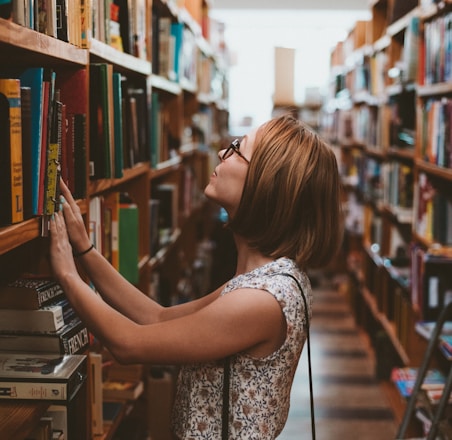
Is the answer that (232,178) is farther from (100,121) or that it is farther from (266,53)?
(266,53)

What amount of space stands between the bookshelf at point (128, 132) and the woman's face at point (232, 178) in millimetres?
335

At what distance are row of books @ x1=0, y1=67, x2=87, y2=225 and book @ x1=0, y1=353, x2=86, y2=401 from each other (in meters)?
0.32

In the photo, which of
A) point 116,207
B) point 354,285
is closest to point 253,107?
point 354,285

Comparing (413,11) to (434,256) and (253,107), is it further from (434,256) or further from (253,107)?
(253,107)

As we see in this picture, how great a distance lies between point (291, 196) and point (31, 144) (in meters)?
0.53

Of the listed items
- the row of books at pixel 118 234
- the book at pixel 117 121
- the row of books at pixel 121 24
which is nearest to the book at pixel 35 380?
the row of books at pixel 118 234

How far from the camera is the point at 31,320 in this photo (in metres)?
1.46

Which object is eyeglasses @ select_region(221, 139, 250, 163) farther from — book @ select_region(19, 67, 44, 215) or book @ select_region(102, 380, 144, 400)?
book @ select_region(102, 380, 144, 400)

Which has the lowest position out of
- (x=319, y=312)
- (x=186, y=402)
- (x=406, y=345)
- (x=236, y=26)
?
(x=319, y=312)

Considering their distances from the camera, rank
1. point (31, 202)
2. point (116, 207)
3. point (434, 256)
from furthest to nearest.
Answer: point (434, 256) → point (116, 207) → point (31, 202)

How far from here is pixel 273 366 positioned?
1436 mm

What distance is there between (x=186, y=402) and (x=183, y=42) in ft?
8.53

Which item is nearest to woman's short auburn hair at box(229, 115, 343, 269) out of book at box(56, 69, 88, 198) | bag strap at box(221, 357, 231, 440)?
bag strap at box(221, 357, 231, 440)

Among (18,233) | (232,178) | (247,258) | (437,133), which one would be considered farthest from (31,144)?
(437,133)
